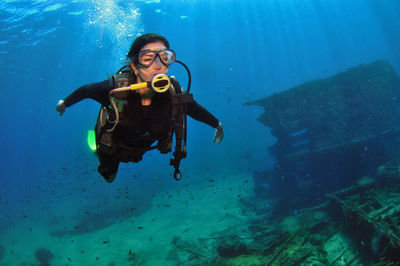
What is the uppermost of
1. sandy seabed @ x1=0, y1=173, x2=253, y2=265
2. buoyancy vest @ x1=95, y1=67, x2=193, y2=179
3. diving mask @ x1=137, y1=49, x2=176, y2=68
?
diving mask @ x1=137, y1=49, x2=176, y2=68

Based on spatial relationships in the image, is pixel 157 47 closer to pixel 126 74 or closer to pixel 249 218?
pixel 126 74

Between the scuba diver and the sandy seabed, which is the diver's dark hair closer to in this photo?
the scuba diver

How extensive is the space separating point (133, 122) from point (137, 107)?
0.18 m

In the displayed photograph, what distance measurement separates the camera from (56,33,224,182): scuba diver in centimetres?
247

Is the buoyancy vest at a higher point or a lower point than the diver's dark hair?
lower

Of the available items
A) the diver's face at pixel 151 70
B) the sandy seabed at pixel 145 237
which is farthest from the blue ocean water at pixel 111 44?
the diver's face at pixel 151 70

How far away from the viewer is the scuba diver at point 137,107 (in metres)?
2.47

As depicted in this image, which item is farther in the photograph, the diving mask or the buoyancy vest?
the diving mask

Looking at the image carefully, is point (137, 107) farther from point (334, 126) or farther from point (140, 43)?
point (334, 126)

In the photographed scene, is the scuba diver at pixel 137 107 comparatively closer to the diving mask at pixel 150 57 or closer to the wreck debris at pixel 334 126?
the diving mask at pixel 150 57

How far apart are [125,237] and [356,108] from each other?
637 inches

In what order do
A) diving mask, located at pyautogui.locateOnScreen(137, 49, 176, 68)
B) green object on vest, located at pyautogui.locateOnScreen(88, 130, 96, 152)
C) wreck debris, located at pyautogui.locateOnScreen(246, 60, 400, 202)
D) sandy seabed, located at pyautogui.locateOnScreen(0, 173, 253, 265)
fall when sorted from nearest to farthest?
diving mask, located at pyautogui.locateOnScreen(137, 49, 176, 68) < green object on vest, located at pyautogui.locateOnScreen(88, 130, 96, 152) < sandy seabed, located at pyautogui.locateOnScreen(0, 173, 253, 265) < wreck debris, located at pyautogui.locateOnScreen(246, 60, 400, 202)

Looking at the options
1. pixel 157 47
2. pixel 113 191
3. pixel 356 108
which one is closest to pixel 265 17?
pixel 356 108

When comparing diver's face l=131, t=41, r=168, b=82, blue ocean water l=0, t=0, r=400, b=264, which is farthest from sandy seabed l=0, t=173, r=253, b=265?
diver's face l=131, t=41, r=168, b=82
